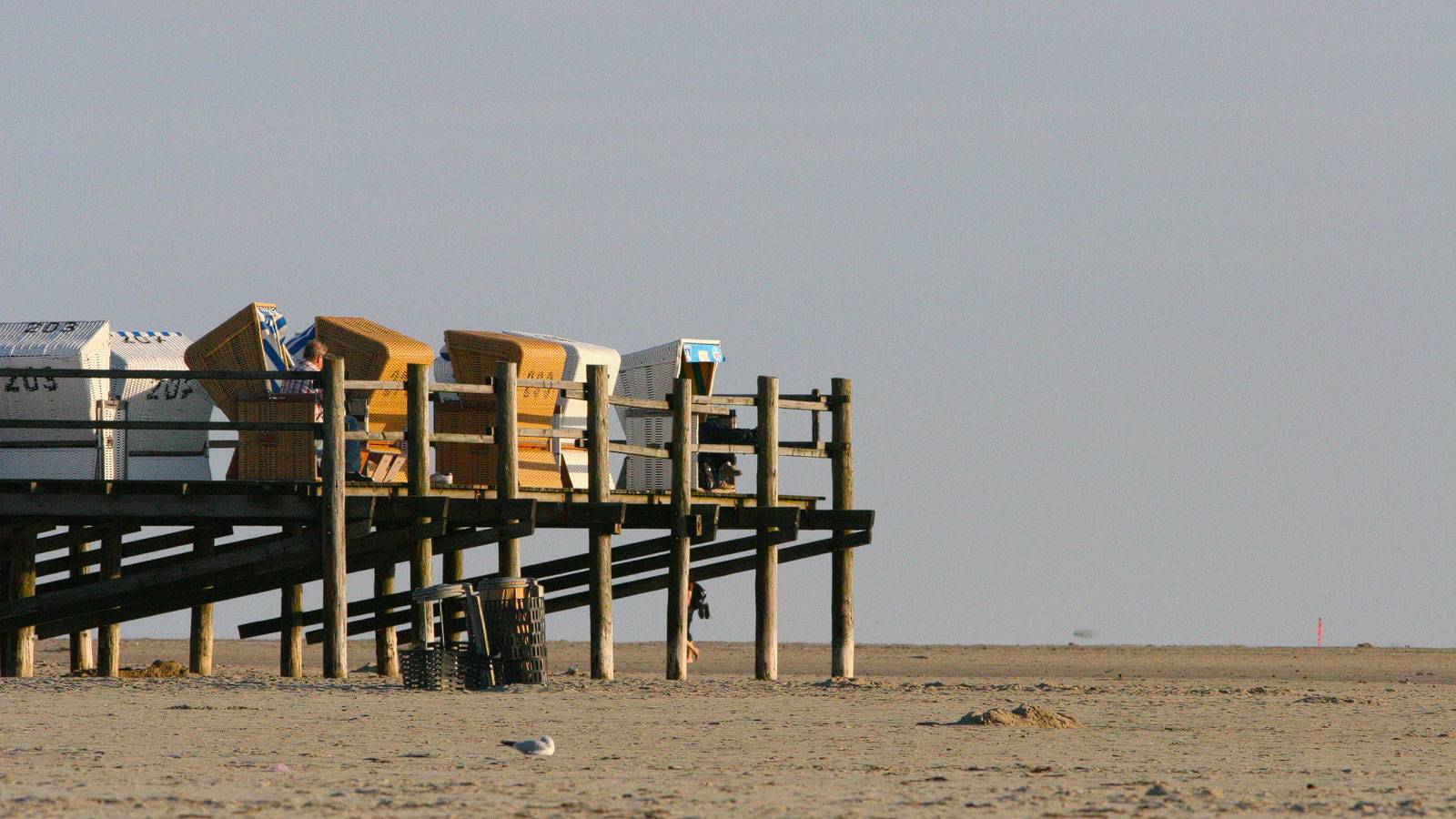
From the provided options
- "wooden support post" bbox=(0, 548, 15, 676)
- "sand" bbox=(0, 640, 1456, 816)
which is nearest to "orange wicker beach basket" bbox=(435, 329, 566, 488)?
"sand" bbox=(0, 640, 1456, 816)

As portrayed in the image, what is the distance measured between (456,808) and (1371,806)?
447 centimetres

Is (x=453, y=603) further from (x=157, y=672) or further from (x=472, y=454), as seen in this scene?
(x=157, y=672)

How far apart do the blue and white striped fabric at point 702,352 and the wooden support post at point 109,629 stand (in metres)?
5.65

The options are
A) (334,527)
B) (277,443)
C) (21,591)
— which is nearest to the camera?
(334,527)

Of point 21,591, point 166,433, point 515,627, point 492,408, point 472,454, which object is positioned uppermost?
point 492,408

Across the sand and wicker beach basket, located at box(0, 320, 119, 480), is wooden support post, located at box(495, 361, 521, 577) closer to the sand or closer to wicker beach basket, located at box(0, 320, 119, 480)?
the sand

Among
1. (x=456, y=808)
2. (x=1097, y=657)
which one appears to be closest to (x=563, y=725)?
(x=456, y=808)

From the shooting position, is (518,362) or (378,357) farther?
(518,362)

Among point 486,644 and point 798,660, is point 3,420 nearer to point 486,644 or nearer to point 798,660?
point 486,644

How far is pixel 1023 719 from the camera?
16.1 m

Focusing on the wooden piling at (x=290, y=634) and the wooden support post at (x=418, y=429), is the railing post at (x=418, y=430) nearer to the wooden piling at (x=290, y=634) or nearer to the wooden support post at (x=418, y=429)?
the wooden support post at (x=418, y=429)

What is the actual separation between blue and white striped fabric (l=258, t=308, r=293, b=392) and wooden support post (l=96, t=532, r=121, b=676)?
343 cm

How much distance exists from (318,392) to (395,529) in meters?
1.37

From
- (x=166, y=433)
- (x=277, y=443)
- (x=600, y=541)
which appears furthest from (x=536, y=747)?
(x=166, y=433)
